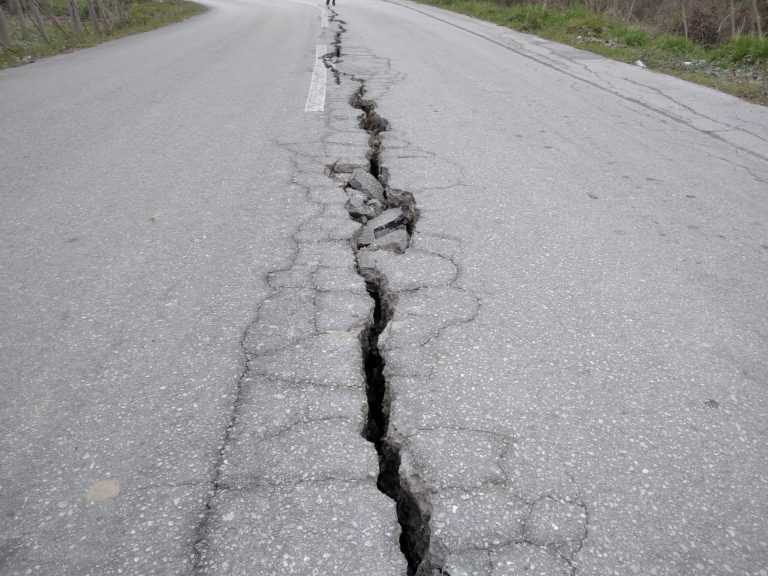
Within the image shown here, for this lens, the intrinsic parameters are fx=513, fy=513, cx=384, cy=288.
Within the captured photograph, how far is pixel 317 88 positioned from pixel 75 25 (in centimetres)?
785

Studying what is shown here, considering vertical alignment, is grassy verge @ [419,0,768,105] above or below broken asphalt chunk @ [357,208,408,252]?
above

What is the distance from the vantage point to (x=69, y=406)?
6.07ft

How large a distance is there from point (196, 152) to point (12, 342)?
248cm

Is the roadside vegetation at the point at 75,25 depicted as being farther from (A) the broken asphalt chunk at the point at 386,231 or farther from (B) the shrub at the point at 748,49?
(B) the shrub at the point at 748,49

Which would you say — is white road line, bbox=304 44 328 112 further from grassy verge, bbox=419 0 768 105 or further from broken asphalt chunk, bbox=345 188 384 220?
grassy verge, bbox=419 0 768 105

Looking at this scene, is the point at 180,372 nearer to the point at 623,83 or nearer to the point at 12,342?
the point at 12,342

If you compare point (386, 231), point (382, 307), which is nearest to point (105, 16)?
point (386, 231)

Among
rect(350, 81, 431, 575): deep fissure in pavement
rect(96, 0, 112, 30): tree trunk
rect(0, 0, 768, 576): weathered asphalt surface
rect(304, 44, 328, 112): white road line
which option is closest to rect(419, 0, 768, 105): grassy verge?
rect(0, 0, 768, 576): weathered asphalt surface

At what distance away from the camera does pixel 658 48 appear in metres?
9.77

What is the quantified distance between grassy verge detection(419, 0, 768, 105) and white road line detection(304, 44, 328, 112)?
17.6 feet

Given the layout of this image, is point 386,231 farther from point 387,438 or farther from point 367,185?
point 387,438

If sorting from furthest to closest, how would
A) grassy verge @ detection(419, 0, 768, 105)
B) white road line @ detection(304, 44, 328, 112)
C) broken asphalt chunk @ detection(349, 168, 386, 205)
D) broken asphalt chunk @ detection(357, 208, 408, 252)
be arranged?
grassy verge @ detection(419, 0, 768, 105) → white road line @ detection(304, 44, 328, 112) → broken asphalt chunk @ detection(349, 168, 386, 205) → broken asphalt chunk @ detection(357, 208, 408, 252)

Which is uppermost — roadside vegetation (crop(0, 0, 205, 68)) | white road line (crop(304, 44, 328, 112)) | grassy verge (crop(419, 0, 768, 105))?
grassy verge (crop(419, 0, 768, 105))

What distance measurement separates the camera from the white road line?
18.2 ft
